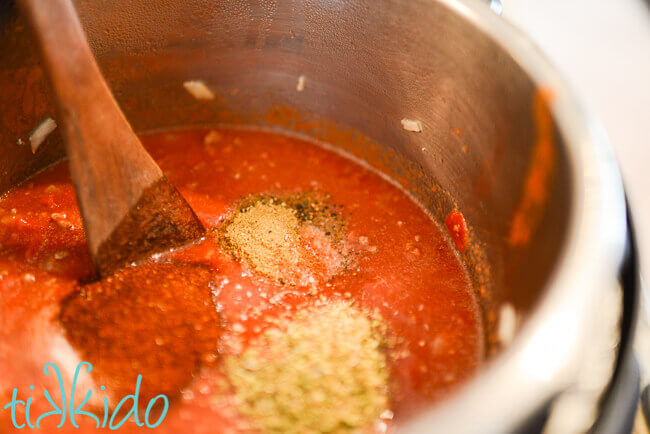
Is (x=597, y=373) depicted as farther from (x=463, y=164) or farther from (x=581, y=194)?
(x=463, y=164)

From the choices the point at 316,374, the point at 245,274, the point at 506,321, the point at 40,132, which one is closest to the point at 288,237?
the point at 245,274

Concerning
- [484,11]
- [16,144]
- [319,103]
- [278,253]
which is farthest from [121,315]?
[484,11]

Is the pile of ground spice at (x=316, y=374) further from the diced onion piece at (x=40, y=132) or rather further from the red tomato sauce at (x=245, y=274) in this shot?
the diced onion piece at (x=40, y=132)

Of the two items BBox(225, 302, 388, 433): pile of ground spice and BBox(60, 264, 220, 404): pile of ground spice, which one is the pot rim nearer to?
BBox(225, 302, 388, 433): pile of ground spice

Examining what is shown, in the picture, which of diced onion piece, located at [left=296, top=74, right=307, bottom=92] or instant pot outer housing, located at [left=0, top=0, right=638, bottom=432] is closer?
instant pot outer housing, located at [left=0, top=0, right=638, bottom=432]

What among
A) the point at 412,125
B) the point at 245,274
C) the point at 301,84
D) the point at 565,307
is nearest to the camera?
the point at 565,307

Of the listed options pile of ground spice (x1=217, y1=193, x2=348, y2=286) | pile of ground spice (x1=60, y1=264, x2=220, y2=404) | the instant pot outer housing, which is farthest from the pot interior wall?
pile of ground spice (x1=60, y1=264, x2=220, y2=404)

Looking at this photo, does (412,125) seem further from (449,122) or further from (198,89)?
(198,89)
